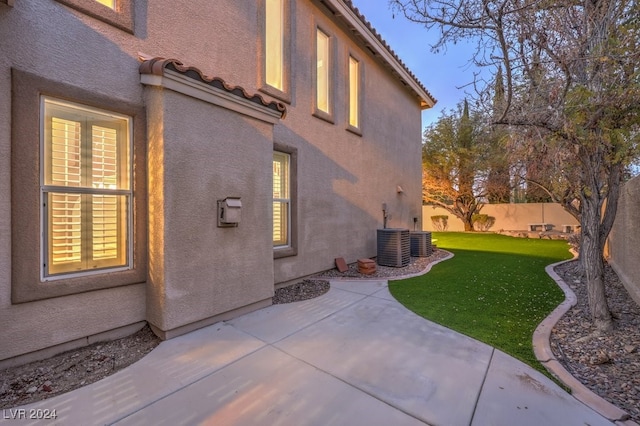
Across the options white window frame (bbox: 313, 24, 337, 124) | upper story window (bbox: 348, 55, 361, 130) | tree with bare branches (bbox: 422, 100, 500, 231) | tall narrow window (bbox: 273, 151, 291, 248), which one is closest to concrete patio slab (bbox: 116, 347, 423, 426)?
tall narrow window (bbox: 273, 151, 291, 248)

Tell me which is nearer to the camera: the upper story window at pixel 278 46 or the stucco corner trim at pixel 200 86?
the stucco corner trim at pixel 200 86

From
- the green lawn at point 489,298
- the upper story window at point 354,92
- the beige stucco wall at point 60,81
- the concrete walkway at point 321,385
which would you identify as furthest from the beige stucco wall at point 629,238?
the beige stucco wall at point 60,81

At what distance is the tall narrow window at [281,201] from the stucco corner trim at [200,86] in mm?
1586

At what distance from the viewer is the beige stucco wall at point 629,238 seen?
17.9 ft

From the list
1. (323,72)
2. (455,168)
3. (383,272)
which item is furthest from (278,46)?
(455,168)

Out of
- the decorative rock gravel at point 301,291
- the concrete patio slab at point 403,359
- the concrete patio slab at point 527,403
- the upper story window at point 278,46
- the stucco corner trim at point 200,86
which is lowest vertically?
the concrete patio slab at point 527,403

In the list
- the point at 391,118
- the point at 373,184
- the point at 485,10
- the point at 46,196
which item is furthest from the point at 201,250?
the point at 391,118

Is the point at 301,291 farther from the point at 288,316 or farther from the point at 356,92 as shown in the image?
the point at 356,92

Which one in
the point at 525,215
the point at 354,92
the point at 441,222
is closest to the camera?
the point at 354,92

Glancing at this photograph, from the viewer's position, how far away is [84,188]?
369cm

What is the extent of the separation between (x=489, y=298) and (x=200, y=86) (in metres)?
6.60

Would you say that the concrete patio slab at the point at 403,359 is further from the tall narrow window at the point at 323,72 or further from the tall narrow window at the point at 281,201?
the tall narrow window at the point at 323,72

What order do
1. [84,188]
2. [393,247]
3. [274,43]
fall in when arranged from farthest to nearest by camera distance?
[393,247]
[274,43]
[84,188]

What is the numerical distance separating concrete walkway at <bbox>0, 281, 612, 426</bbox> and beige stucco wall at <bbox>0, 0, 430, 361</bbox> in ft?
2.81
